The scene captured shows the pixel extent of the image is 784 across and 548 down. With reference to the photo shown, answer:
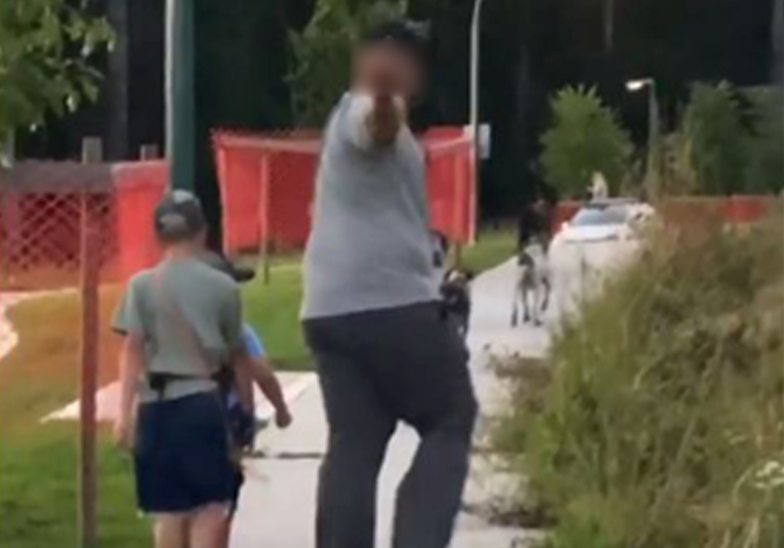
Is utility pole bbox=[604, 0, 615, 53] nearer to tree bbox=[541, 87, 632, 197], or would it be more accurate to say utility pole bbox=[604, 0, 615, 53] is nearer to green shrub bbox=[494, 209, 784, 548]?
tree bbox=[541, 87, 632, 197]

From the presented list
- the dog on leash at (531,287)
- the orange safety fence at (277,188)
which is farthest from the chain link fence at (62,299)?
the orange safety fence at (277,188)

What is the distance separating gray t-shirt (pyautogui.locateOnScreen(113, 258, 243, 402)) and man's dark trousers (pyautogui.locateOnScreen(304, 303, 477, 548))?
5.22 ft

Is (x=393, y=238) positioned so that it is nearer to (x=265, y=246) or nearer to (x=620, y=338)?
(x=620, y=338)

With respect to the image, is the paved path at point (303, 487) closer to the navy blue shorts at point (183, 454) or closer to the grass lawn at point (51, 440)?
the grass lawn at point (51, 440)

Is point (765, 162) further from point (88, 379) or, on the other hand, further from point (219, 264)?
point (219, 264)

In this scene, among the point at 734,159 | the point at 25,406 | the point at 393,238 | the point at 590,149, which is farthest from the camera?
the point at 590,149

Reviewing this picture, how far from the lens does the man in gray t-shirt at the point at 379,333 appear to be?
6.64m

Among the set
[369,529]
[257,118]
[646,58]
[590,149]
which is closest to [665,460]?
[369,529]

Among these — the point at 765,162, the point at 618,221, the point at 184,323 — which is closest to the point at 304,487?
the point at 618,221

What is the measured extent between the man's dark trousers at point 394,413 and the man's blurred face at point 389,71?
1.90 feet

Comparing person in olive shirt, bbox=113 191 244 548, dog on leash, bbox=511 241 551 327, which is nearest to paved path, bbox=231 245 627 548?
person in olive shirt, bbox=113 191 244 548

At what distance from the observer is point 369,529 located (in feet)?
22.5

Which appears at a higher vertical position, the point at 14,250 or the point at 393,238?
the point at 393,238

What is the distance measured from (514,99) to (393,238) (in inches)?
2915
